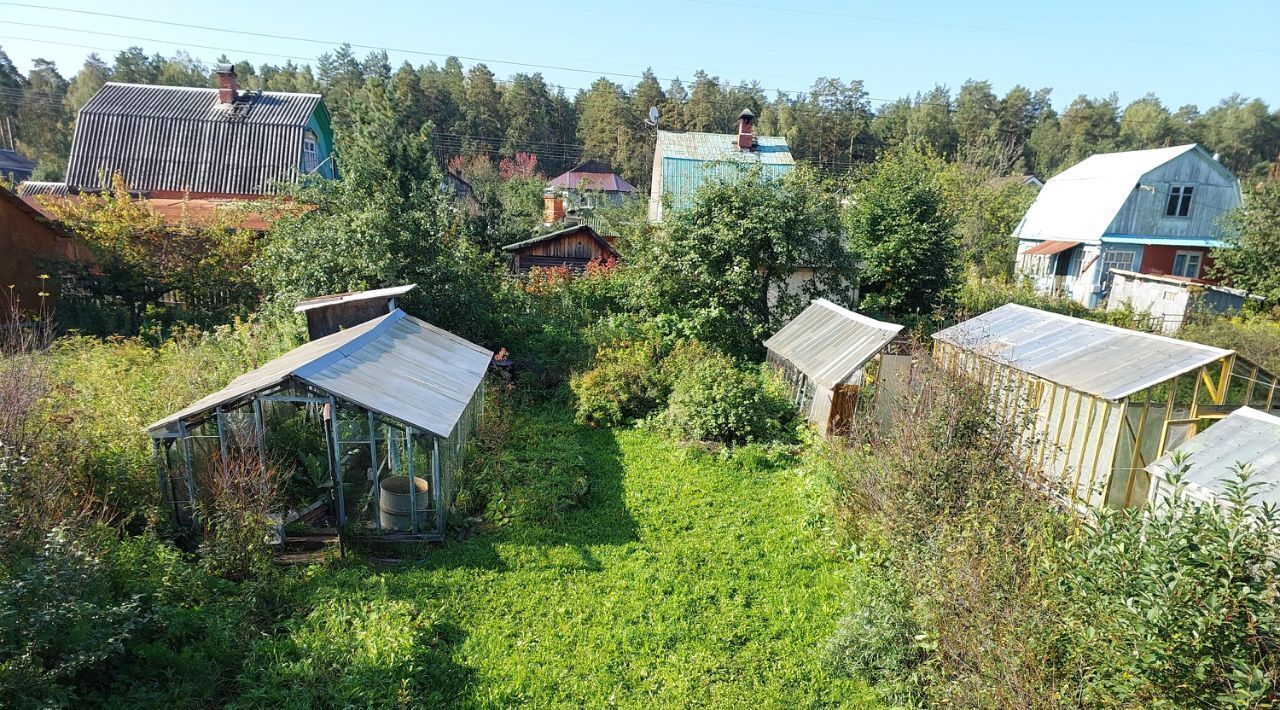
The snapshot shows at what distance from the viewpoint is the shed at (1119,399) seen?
28.6ft

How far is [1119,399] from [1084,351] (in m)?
1.93

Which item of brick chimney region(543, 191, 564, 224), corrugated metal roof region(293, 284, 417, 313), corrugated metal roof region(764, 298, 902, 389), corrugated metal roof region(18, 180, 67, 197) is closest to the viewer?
corrugated metal roof region(764, 298, 902, 389)

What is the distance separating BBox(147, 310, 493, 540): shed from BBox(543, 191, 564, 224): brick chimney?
33543 mm

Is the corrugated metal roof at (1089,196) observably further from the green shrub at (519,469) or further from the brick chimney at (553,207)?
the green shrub at (519,469)

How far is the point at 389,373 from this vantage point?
9.97 metres

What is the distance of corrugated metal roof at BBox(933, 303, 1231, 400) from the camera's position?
350 inches

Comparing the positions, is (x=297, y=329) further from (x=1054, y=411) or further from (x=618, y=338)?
(x=1054, y=411)

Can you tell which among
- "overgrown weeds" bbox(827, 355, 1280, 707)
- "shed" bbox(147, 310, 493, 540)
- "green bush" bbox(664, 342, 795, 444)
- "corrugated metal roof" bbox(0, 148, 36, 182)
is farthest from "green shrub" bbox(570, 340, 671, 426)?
"corrugated metal roof" bbox(0, 148, 36, 182)

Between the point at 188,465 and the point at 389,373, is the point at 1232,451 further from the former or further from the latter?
the point at 188,465

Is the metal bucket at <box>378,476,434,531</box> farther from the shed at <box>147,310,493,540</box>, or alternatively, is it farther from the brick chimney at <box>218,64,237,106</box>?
the brick chimney at <box>218,64,237,106</box>

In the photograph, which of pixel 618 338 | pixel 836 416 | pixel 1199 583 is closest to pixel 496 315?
pixel 618 338

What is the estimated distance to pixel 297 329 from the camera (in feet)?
44.4

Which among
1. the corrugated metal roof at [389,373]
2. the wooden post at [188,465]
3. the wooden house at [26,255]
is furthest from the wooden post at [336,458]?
the wooden house at [26,255]

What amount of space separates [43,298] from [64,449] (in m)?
12.2
